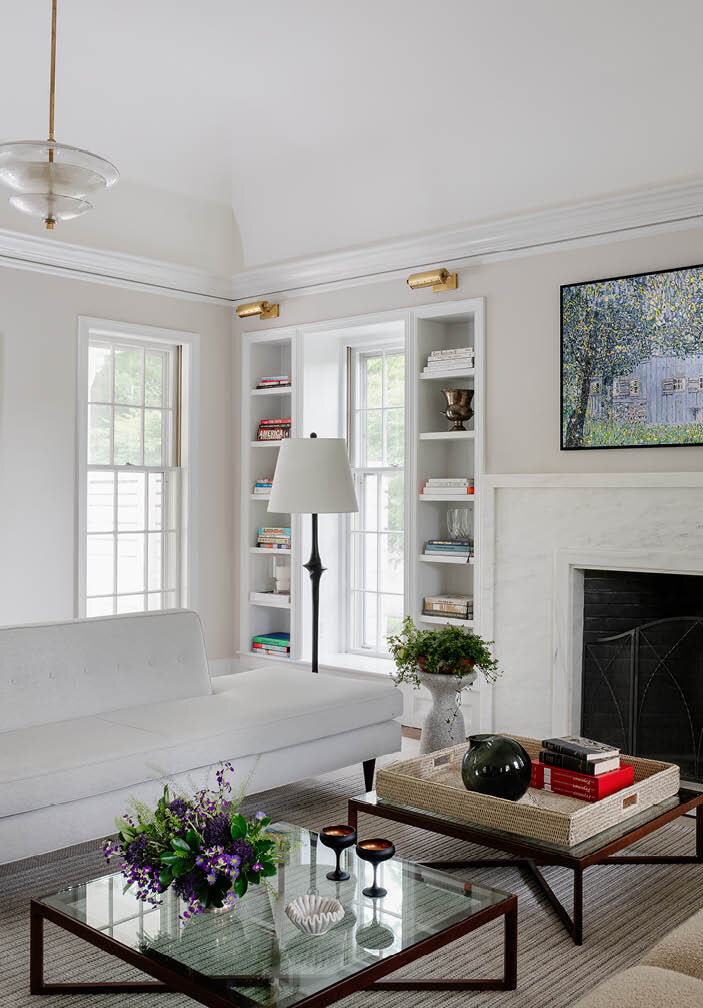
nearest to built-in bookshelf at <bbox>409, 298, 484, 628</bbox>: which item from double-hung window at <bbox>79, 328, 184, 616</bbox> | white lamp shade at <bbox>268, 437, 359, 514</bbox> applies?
white lamp shade at <bbox>268, 437, 359, 514</bbox>

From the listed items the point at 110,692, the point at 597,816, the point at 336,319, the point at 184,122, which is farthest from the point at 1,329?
the point at 597,816

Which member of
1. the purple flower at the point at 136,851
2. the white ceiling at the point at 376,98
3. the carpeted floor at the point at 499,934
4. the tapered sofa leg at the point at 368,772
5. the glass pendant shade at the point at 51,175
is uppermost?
the white ceiling at the point at 376,98

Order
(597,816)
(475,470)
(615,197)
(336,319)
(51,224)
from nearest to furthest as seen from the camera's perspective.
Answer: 1. (597,816)
2. (51,224)
3. (615,197)
4. (475,470)
5. (336,319)

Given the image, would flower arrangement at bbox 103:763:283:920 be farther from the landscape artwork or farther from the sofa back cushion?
the landscape artwork

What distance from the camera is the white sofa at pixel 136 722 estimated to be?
3031 mm

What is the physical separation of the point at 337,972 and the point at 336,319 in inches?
171

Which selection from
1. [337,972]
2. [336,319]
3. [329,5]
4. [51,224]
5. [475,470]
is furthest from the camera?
[336,319]

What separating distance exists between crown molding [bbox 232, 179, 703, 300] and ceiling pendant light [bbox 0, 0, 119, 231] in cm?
236

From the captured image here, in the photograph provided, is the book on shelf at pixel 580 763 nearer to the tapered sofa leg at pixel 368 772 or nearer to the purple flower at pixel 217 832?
the tapered sofa leg at pixel 368 772

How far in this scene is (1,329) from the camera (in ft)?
17.0

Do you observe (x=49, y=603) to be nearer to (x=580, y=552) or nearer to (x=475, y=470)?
(x=475, y=470)

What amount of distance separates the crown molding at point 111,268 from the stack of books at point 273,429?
34.2 inches

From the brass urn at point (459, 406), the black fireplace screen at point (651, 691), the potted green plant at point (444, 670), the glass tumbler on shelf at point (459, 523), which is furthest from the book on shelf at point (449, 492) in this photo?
the potted green plant at point (444, 670)

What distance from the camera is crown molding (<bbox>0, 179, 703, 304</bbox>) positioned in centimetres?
441
